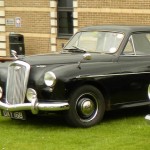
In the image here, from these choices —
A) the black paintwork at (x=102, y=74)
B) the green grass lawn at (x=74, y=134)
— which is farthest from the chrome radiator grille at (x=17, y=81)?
the green grass lawn at (x=74, y=134)

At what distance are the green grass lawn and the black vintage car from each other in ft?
0.89

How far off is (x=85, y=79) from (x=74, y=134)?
37.1 inches

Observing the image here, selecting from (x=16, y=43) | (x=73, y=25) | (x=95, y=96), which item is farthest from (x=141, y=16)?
(x=95, y=96)

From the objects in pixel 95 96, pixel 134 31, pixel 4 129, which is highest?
pixel 134 31

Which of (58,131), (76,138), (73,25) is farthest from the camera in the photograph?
(73,25)

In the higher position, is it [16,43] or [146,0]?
[146,0]

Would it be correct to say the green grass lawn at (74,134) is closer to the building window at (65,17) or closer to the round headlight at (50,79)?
the round headlight at (50,79)

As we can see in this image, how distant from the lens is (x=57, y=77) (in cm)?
823

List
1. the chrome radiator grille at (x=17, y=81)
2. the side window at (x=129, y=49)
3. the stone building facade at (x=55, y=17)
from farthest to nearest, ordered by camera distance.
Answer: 1. the stone building facade at (x=55, y=17)
2. the side window at (x=129, y=49)
3. the chrome radiator grille at (x=17, y=81)

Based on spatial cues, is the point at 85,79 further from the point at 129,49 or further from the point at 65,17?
the point at 65,17

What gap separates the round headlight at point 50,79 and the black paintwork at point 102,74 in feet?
0.22

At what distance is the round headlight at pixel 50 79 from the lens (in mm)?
8211

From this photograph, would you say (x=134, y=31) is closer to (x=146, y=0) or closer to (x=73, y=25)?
(x=146, y=0)

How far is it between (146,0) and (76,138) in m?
9.34
